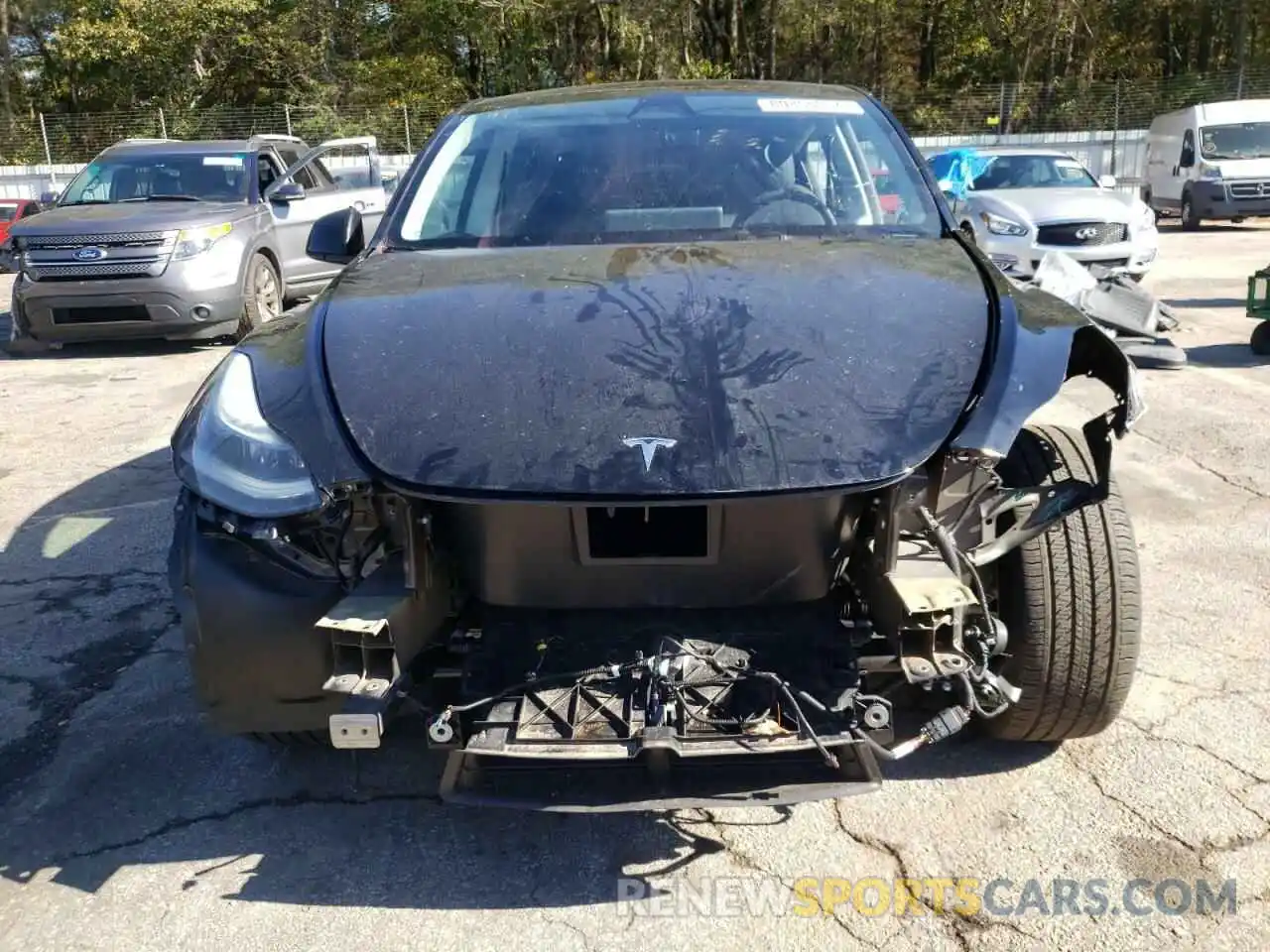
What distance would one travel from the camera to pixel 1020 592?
247cm

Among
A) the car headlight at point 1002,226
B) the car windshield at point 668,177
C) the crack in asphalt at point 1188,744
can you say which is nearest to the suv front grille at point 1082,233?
the car headlight at point 1002,226

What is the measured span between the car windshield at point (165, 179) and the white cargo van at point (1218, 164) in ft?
52.2

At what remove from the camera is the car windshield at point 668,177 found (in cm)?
314

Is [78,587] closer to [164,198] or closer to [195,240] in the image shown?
[195,240]

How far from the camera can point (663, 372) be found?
2213 millimetres

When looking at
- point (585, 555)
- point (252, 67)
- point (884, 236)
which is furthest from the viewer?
point (252, 67)

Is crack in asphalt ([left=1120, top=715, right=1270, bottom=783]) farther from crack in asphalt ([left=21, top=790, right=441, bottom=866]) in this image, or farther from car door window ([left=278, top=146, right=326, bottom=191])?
car door window ([left=278, top=146, right=326, bottom=191])

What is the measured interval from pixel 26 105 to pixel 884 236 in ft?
121

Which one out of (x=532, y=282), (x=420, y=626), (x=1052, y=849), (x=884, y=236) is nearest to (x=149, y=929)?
(x=420, y=626)

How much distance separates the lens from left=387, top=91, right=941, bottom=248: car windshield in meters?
3.14

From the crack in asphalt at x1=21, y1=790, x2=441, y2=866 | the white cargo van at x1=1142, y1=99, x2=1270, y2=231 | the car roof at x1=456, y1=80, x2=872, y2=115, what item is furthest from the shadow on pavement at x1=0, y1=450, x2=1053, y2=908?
the white cargo van at x1=1142, y1=99, x2=1270, y2=231

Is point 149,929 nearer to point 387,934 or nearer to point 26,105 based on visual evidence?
point 387,934

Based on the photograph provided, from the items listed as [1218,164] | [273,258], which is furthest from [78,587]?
[1218,164]

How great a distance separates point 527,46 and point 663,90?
2849 cm
